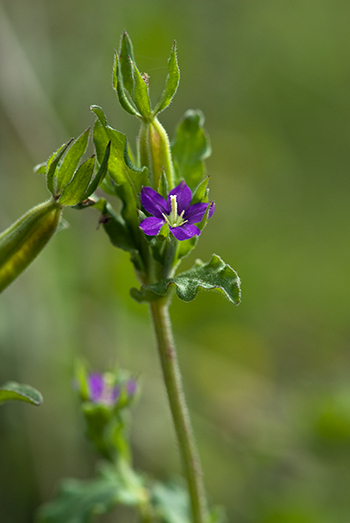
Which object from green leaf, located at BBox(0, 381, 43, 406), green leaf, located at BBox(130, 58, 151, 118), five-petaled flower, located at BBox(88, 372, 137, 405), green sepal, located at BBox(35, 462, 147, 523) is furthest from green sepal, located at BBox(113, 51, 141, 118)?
green sepal, located at BBox(35, 462, 147, 523)

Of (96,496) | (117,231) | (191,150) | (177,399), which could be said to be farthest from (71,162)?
(96,496)

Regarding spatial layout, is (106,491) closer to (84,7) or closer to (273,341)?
(273,341)

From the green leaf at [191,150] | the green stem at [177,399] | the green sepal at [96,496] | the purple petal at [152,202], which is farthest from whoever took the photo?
the green sepal at [96,496]

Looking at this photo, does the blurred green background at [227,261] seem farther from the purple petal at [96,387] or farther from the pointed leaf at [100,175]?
the purple petal at [96,387]

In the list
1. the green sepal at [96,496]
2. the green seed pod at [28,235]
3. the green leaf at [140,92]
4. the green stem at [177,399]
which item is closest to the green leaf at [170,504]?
the green sepal at [96,496]

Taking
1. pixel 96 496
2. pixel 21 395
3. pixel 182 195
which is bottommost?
pixel 96 496

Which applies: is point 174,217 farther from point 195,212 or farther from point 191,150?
point 191,150

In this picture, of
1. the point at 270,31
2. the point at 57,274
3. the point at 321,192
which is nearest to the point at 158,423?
the point at 57,274
